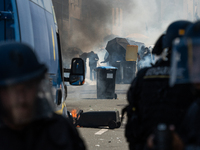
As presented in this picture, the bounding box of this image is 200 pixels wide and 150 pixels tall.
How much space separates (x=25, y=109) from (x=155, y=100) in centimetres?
122

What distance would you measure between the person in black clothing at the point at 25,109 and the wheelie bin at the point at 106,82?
46.6 ft

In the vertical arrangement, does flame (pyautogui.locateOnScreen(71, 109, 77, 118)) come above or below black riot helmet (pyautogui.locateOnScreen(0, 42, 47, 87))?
below

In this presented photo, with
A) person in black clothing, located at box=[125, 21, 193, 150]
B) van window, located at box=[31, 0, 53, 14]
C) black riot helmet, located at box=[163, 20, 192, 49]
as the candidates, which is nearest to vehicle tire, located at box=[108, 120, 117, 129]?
van window, located at box=[31, 0, 53, 14]

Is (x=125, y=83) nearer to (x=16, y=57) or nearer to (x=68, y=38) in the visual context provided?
(x=68, y=38)

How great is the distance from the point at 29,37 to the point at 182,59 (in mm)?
2031

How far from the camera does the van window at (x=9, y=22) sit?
3078 millimetres

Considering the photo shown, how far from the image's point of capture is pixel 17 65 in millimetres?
1530

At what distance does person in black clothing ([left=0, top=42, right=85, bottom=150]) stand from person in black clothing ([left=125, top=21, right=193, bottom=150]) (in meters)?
A: 0.99

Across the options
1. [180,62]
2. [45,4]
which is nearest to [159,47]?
[180,62]

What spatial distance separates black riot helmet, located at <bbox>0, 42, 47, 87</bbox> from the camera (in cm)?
151

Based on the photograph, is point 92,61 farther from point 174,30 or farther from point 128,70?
point 174,30

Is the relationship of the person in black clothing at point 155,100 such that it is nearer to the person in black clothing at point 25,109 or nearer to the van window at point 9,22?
the person in black clothing at point 25,109

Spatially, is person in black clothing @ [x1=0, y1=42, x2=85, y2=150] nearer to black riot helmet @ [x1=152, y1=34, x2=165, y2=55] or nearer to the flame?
black riot helmet @ [x1=152, y1=34, x2=165, y2=55]

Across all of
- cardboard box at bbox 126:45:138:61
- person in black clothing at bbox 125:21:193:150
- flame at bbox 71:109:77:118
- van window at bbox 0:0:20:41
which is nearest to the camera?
person in black clothing at bbox 125:21:193:150
